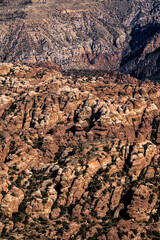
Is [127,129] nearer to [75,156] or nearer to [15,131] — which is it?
[75,156]

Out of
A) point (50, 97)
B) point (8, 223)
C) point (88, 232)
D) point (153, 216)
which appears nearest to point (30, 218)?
point (8, 223)

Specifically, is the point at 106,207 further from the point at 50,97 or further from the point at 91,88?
the point at 91,88

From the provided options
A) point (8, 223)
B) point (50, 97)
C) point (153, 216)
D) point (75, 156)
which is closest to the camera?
point (8, 223)

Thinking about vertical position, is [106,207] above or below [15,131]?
below

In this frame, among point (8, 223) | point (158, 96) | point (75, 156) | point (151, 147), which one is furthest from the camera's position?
point (158, 96)

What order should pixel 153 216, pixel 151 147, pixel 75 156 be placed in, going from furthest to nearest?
pixel 151 147
pixel 75 156
pixel 153 216

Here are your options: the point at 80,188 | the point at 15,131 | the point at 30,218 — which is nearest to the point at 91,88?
the point at 15,131

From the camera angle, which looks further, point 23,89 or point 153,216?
point 23,89
